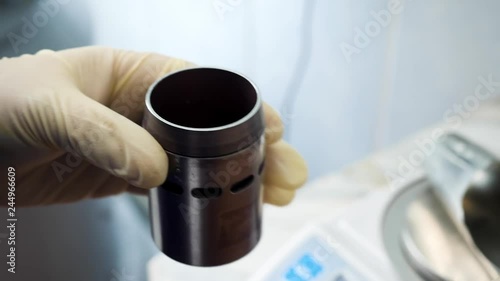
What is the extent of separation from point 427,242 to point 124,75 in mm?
350

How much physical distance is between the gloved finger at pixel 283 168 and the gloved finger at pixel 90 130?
0.19m

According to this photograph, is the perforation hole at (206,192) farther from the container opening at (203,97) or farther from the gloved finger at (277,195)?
the gloved finger at (277,195)

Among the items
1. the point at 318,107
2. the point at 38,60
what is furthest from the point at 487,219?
the point at 38,60

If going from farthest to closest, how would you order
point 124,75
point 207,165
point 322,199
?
point 322,199 → point 124,75 → point 207,165

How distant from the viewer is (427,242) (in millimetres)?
→ 618

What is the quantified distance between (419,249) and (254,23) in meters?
0.30

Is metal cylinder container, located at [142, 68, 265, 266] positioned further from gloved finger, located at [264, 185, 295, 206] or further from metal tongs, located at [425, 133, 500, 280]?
metal tongs, located at [425, 133, 500, 280]

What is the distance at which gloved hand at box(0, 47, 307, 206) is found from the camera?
51cm

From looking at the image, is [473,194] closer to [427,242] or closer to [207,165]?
[427,242]

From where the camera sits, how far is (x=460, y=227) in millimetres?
623

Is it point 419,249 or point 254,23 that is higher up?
point 254,23

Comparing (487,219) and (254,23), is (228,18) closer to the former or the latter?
(254,23)

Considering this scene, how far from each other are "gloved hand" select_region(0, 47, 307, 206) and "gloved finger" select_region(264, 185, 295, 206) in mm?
47

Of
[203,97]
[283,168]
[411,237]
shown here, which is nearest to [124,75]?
[203,97]
